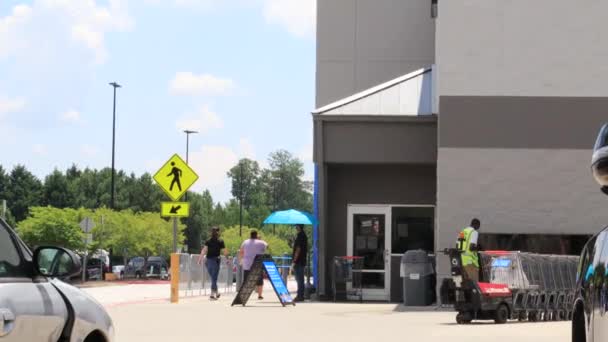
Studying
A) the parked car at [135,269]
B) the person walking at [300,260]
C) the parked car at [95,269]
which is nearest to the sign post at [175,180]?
the person walking at [300,260]

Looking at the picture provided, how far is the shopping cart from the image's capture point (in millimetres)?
29000

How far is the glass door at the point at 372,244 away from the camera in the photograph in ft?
96.8

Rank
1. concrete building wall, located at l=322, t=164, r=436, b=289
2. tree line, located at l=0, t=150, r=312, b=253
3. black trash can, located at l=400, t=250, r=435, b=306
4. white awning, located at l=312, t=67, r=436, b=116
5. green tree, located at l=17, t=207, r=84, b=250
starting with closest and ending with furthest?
1. black trash can, located at l=400, t=250, r=435, b=306
2. white awning, located at l=312, t=67, r=436, b=116
3. concrete building wall, located at l=322, t=164, r=436, b=289
4. green tree, located at l=17, t=207, r=84, b=250
5. tree line, located at l=0, t=150, r=312, b=253

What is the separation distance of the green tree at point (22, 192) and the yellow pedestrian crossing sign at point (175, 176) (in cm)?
9592

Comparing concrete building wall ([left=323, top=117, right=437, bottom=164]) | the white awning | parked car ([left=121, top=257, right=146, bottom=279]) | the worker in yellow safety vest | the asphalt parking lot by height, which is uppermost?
the white awning

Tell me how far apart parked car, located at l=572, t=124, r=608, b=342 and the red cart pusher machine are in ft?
38.6

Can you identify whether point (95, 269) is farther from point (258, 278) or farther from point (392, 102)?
point (258, 278)

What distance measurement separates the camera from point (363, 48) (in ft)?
119

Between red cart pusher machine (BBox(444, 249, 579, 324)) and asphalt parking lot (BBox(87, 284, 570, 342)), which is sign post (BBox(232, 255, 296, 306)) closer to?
asphalt parking lot (BBox(87, 284, 570, 342))

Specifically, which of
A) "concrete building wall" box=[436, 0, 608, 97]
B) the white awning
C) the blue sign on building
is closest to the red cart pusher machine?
"concrete building wall" box=[436, 0, 608, 97]

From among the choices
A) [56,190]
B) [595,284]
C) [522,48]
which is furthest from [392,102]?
[56,190]

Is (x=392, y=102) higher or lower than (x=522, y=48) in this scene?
lower

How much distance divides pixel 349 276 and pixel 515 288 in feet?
29.4

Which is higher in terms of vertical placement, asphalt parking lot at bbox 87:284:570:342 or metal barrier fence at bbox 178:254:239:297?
metal barrier fence at bbox 178:254:239:297
